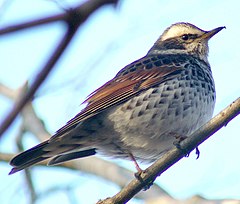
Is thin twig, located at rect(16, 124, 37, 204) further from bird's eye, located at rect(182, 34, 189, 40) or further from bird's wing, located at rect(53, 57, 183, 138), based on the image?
bird's eye, located at rect(182, 34, 189, 40)

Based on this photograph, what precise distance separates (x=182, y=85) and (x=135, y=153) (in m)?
0.90

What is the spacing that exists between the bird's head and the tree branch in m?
2.34

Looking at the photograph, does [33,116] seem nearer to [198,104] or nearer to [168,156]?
[198,104]

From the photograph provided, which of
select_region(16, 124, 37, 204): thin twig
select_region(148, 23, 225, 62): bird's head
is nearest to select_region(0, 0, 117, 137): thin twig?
select_region(148, 23, 225, 62): bird's head

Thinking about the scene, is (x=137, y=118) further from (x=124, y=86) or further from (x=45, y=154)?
(x=45, y=154)

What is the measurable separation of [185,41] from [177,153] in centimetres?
270

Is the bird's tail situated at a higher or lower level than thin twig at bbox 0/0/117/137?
lower

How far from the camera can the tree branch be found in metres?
3.56

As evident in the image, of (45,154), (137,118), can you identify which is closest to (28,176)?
(45,154)

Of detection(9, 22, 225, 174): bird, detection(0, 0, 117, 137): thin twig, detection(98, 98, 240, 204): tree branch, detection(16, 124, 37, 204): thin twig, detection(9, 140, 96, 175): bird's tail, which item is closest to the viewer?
detection(0, 0, 117, 137): thin twig

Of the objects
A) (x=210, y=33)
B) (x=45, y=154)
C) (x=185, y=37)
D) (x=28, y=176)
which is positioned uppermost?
(x=185, y=37)

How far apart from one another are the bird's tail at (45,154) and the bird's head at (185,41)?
6.29ft

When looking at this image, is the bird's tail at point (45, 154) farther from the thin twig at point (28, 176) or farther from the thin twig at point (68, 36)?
the thin twig at point (68, 36)

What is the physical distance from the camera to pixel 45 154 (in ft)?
16.3
